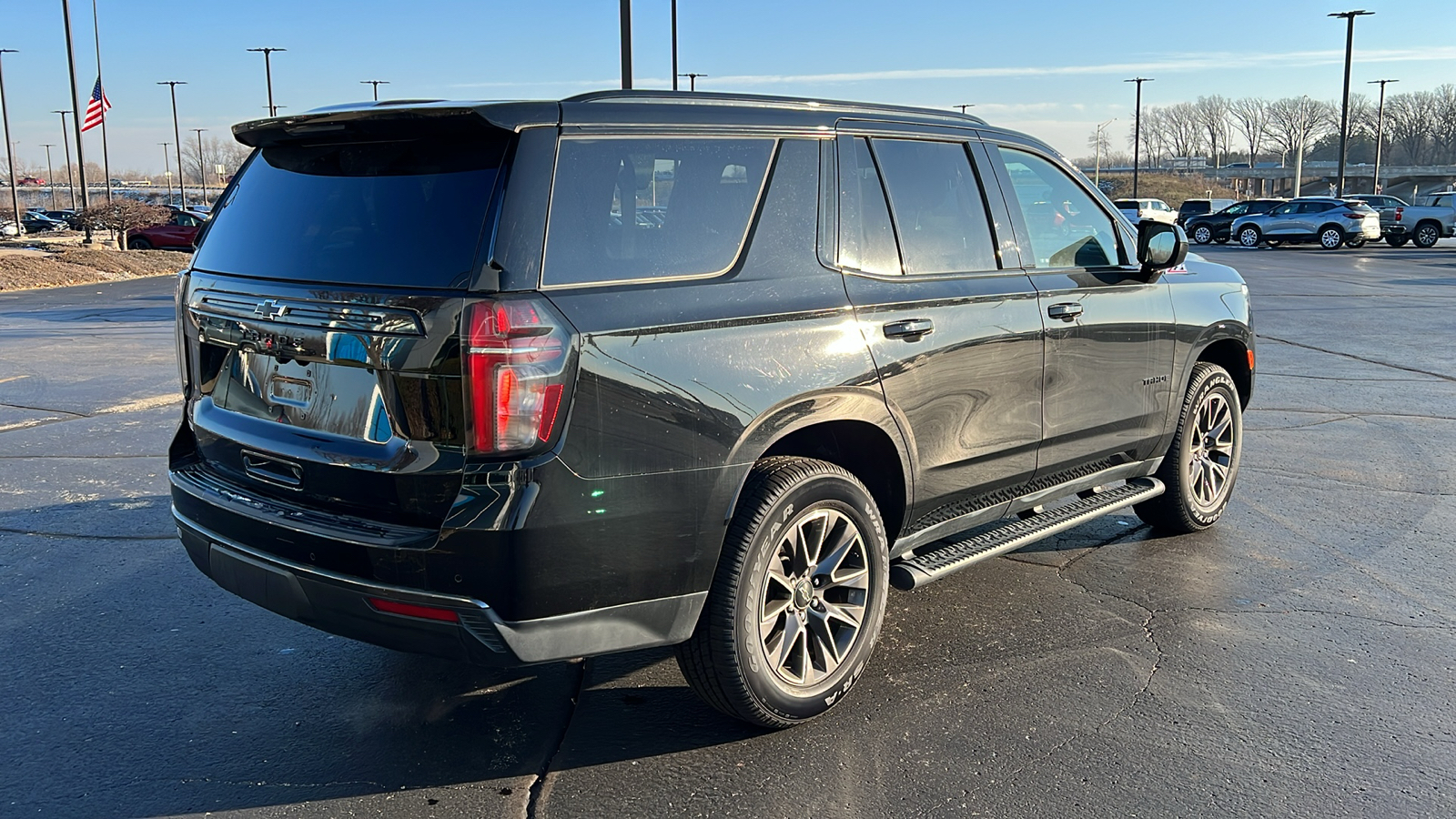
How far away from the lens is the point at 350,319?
3049 mm

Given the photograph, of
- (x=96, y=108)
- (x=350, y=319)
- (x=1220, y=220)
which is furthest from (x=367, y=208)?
(x=1220, y=220)

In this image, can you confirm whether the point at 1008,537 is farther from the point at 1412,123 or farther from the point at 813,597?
the point at 1412,123

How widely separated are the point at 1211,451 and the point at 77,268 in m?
26.1

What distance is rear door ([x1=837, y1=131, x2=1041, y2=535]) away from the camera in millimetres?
3844

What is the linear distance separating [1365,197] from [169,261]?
39102 millimetres

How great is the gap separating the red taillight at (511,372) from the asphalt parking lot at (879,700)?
107 cm

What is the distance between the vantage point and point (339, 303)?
3090 millimetres

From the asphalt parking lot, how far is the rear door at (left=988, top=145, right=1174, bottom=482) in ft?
2.17

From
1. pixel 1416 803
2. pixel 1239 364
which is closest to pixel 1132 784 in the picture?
pixel 1416 803

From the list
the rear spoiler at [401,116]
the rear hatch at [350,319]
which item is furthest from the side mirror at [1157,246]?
the rear hatch at [350,319]

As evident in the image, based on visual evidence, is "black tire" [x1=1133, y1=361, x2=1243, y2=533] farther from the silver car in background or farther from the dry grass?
the silver car in background

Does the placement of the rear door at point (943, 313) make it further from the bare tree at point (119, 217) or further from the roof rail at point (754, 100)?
the bare tree at point (119, 217)

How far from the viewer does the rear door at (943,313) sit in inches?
151

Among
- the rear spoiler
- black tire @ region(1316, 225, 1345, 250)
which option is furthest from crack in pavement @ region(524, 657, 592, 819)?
black tire @ region(1316, 225, 1345, 250)
